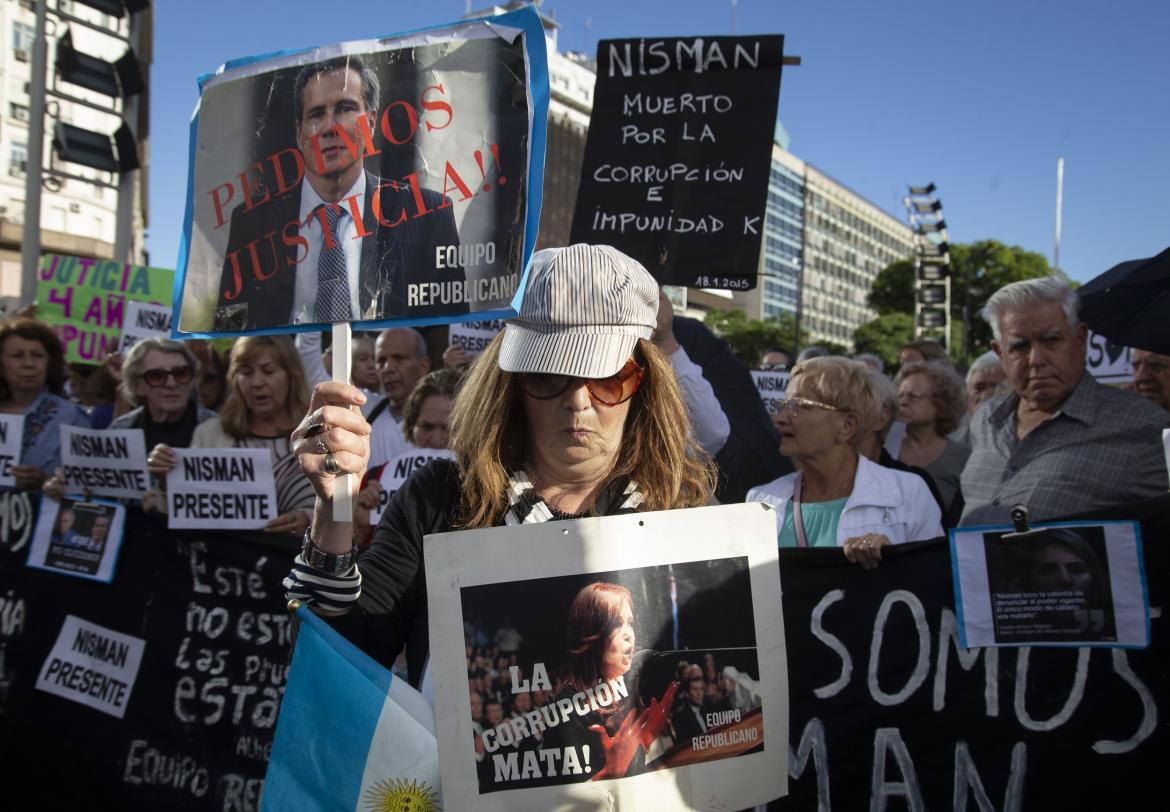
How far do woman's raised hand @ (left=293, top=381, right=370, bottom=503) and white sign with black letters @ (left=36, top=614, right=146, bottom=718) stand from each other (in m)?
2.84

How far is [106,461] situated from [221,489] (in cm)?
72

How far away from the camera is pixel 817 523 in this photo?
3404mm

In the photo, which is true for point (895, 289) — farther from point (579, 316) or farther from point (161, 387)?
point (579, 316)

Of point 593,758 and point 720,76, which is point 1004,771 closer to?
point 593,758

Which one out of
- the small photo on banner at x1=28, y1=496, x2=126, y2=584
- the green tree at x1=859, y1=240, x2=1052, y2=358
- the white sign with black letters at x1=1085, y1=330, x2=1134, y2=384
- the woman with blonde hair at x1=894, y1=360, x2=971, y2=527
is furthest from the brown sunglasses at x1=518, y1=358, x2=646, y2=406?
the green tree at x1=859, y1=240, x2=1052, y2=358

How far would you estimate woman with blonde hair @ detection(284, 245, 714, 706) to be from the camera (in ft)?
5.46

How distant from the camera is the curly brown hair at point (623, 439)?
71.1 inches

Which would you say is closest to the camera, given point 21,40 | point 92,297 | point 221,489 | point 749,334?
point 221,489

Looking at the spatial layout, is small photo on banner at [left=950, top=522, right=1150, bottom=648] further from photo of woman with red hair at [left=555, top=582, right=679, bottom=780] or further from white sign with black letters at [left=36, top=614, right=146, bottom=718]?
white sign with black letters at [left=36, top=614, right=146, bottom=718]

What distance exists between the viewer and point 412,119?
5.91 ft

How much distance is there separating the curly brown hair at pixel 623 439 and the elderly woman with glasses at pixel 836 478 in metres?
1.50

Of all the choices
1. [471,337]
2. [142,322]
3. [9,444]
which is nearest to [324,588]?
[9,444]

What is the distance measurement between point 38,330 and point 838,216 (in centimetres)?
11683

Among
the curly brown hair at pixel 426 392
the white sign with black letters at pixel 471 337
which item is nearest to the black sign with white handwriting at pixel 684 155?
the curly brown hair at pixel 426 392
